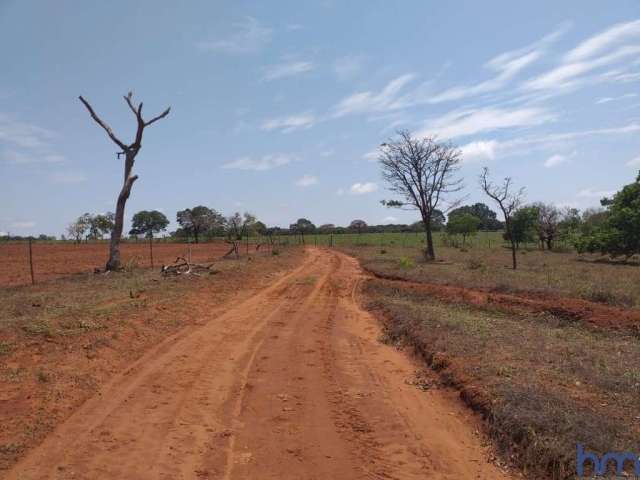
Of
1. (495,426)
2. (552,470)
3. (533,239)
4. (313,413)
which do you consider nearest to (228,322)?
(313,413)

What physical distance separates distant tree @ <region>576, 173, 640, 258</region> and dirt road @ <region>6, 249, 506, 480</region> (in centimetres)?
2354

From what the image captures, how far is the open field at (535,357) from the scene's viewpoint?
14.3ft

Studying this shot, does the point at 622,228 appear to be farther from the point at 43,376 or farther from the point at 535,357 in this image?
the point at 43,376

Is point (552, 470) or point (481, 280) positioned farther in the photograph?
point (481, 280)

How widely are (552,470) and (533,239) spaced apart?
4117 cm

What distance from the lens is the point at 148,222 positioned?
86.9 m


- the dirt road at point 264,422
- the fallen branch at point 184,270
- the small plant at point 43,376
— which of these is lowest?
the dirt road at point 264,422

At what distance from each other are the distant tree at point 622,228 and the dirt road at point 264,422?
23543 mm

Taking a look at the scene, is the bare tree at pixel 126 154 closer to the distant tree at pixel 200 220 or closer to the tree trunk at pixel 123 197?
the tree trunk at pixel 123 197

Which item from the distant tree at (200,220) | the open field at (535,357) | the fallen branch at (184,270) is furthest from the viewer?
the distant tree at (200,220)

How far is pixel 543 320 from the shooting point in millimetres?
9766

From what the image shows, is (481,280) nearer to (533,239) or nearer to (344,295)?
(344,295)

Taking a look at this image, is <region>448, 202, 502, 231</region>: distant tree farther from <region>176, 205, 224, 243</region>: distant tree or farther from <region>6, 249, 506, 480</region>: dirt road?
<region>6, 249, 506, 480</region>: dirt road

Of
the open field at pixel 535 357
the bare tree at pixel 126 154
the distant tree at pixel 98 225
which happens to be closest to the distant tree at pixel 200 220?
the distant tree at pixel 98 225
